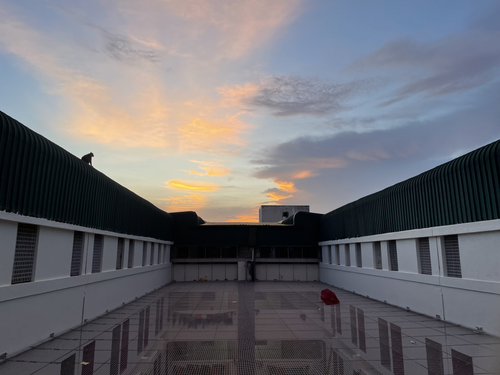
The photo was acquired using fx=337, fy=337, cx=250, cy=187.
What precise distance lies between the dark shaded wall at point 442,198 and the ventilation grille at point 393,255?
84cm

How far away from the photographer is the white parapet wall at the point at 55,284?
1052 cm

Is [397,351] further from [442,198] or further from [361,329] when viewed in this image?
[442,198]

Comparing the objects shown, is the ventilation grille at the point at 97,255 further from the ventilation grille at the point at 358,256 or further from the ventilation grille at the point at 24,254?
the ventilation grille at the point at 358,256

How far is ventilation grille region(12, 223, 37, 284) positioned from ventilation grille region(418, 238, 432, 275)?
17.6 metres

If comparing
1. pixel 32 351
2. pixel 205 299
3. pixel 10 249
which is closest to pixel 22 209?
pixel 10 249

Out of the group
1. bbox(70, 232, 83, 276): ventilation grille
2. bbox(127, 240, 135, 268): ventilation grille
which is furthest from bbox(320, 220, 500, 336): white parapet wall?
bbox(70, 232, 83, 276): ventilation grille

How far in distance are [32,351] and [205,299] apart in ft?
42.7

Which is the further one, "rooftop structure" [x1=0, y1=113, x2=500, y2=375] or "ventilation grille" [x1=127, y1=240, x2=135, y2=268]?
"ventilation grille" [x1=127, y1=240, x2=135, y2=268]

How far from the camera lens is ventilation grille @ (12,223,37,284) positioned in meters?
11.3

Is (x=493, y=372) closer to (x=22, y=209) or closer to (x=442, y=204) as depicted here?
(x=442, y=204)

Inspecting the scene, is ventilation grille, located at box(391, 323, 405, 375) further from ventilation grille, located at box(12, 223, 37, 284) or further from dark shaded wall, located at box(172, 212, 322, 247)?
dark shaded wall, located at box(172, 212, 322, 247)

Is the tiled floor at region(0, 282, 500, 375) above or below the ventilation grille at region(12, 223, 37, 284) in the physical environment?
below

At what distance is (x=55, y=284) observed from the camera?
13.1 meters

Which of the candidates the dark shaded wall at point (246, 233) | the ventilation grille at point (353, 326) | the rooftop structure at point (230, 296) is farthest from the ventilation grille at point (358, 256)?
the dark shaded wall at point (246, 233)
